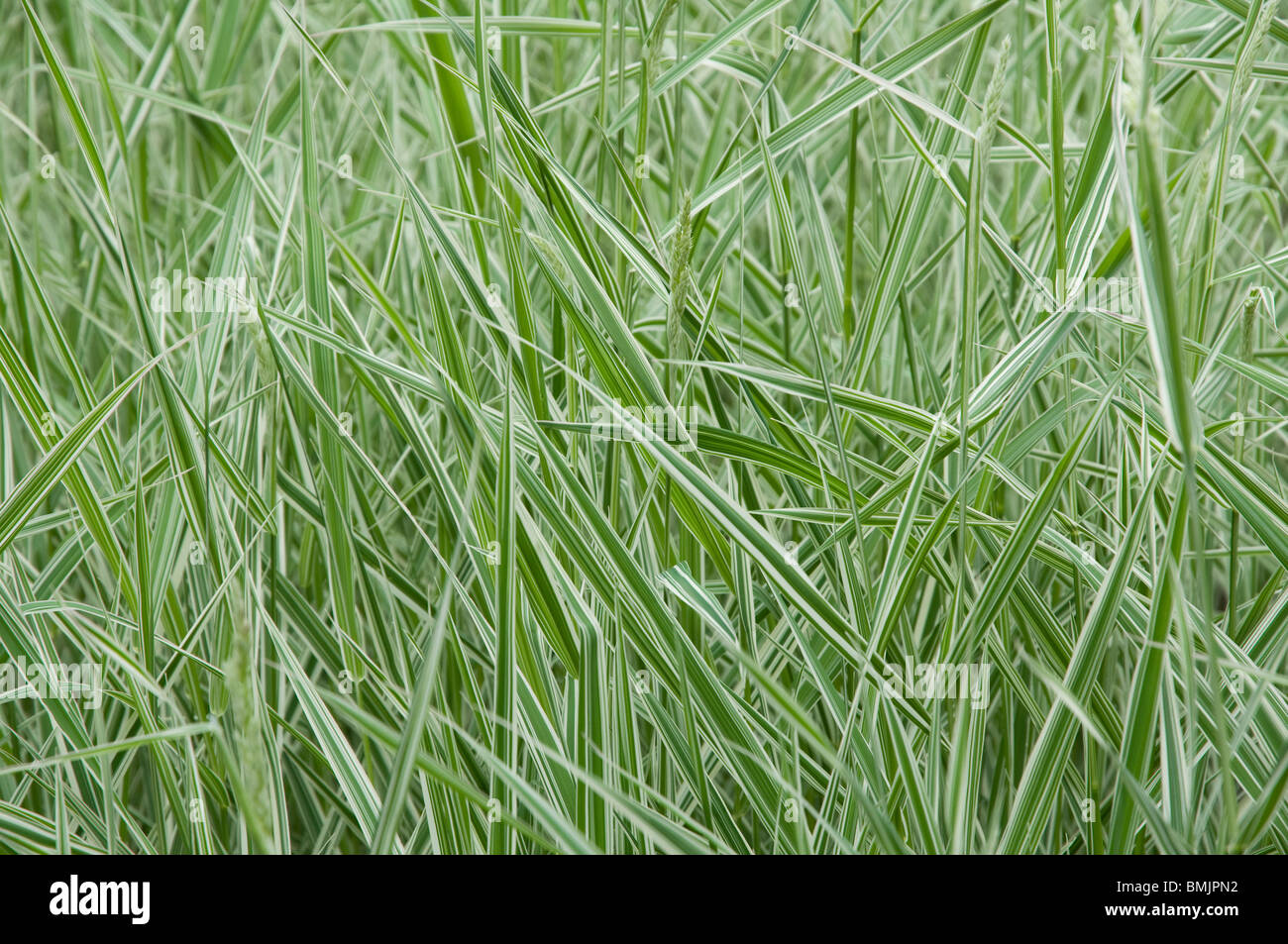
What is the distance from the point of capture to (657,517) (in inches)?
21.3

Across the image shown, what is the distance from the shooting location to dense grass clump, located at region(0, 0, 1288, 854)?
419 mm

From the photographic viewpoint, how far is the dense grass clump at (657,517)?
419mm

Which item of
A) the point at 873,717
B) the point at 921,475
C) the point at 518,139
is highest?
the point at 518,139

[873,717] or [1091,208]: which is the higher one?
[1091,208]

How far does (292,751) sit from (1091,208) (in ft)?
2.09

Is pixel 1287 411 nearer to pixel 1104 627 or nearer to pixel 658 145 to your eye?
pixel 1104 627
